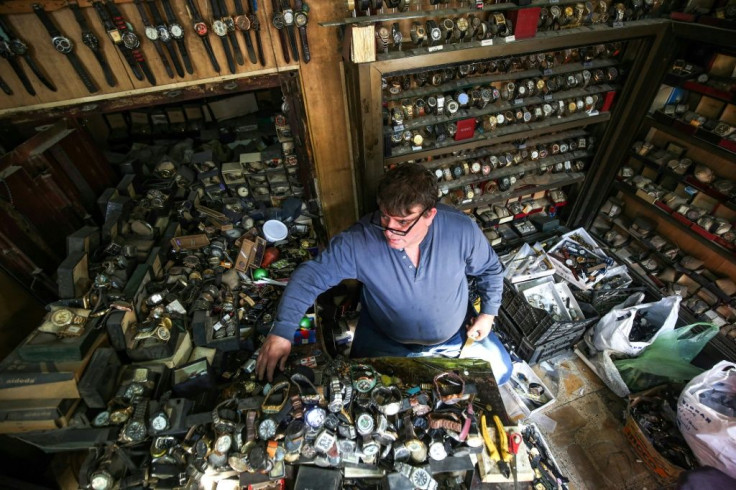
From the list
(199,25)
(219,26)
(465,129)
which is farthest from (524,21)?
(199,25)

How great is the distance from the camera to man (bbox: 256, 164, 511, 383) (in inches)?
74.4

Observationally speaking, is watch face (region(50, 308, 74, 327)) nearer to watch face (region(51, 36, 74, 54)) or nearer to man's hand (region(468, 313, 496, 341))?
watch face (region(51, 36, 74, 54))

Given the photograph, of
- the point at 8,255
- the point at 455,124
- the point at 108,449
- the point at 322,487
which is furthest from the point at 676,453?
the point at 8,255

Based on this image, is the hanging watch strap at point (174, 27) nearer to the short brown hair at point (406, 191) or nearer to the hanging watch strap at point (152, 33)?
the hanging watch strap at point (152, 33)

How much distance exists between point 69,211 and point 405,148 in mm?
2447

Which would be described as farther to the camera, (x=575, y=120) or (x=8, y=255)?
(x=575, y=120)

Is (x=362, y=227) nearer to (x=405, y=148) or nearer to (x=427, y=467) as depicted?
(x=405, y=148)

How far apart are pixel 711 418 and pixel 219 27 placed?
12.4 ft

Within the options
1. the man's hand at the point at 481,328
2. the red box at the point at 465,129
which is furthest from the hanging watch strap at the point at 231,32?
the man's hand at the point at 481,328

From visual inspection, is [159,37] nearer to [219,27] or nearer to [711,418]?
[219,27]

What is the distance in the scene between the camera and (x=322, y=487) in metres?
1.29

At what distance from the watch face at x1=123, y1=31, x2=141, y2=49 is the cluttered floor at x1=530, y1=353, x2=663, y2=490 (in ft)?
12.3

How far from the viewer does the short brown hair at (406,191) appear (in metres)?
1.83

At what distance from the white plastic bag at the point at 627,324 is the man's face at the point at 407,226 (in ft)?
6.59
